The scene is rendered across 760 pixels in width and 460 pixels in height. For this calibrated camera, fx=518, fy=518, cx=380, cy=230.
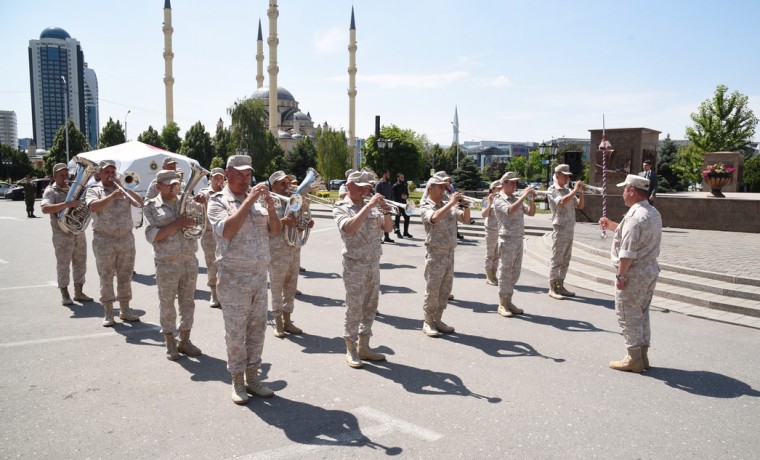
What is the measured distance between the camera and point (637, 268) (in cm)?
562

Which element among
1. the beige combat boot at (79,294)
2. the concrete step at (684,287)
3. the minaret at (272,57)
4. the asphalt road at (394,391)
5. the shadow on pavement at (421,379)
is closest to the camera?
the asphalt road at (394,391)

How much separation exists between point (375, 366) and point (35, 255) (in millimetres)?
11794

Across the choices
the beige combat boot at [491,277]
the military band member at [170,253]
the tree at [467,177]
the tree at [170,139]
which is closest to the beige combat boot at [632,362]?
the beige combat boot at [491,277]

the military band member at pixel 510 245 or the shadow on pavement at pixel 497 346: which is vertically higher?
the military band member at pixel 510 245

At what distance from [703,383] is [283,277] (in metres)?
5.10

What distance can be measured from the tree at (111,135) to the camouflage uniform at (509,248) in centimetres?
6544

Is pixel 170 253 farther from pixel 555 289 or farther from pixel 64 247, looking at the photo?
pixel 555 289

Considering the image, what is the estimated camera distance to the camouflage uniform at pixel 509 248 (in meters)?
8.00

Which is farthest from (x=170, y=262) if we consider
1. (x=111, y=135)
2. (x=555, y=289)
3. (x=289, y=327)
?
(x=111, y=135)

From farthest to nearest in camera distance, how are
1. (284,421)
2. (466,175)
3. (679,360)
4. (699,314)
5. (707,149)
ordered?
1. (466,175)
2. (707,149)
3. (699,314)
4. (679,360)
5. (284,421)

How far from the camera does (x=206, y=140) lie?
69.2 m

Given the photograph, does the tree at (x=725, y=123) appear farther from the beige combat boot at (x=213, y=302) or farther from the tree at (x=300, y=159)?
the tree at (x=300, y=159)

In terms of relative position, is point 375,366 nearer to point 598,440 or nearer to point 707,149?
point 598,440

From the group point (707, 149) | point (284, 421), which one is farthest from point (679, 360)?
point (707, 149)
